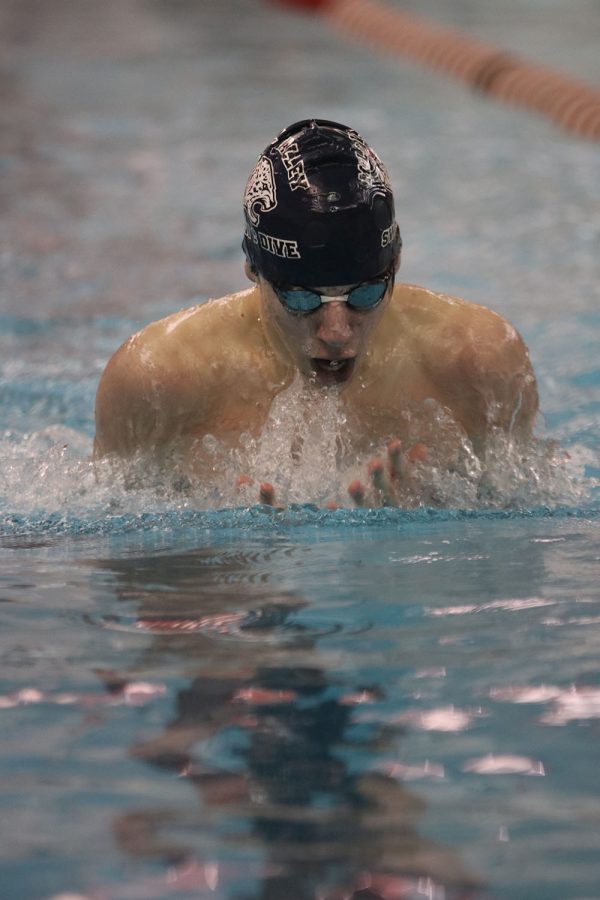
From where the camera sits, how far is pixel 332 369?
2.69 m

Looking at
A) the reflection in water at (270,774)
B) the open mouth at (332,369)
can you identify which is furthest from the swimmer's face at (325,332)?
the reflection in water at (270,774)

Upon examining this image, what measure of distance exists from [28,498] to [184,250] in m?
2.93

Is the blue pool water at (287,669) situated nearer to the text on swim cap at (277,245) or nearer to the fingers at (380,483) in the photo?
the fingers at (380,483)

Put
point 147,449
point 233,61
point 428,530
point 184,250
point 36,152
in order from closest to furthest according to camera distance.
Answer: point 428,530 < point 147,449 < point 184,250 < point 36,152 < point 233,61

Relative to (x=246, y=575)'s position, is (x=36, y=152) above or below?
above

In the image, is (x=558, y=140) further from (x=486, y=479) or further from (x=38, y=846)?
(x=38, y=846)

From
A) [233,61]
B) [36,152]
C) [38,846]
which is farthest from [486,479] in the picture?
[233,61]

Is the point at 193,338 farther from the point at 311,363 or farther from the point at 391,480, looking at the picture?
the point at 391,480

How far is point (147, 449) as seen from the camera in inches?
113

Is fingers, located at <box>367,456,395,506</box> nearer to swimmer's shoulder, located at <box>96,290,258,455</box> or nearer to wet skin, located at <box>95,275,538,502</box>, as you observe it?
wet skin, located at <box>95,275,538,502</box>

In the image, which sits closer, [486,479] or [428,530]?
[428,530]

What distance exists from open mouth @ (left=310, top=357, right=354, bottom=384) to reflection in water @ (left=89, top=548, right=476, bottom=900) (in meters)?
0.65

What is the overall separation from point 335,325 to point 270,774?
1150 mm

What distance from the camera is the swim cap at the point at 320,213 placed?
8.46 ft
